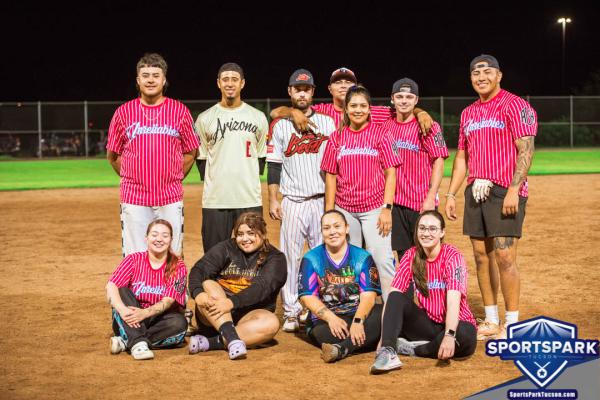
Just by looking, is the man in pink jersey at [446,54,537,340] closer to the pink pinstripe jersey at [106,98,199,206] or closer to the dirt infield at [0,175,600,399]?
the dirt infield at [0,175,600,399]

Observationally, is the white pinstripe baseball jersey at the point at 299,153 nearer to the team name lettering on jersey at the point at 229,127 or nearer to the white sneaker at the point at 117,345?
the team name lettering on jersey at the point at 229,127

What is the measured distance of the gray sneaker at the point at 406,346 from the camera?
595cm

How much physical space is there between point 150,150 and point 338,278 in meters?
1.82

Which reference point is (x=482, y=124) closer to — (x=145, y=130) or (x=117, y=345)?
(x=145, y=130)

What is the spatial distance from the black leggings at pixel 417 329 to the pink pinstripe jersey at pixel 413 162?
1.33 meters

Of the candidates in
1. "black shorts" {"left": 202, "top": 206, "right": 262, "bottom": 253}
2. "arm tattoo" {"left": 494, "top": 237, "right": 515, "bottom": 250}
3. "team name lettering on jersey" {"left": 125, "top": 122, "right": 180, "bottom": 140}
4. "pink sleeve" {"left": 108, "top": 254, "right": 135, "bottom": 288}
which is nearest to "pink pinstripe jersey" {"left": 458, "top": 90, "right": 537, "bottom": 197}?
"arm tattoo" {"left": 494, "top": 237, "right": 515, "bottom": 250}

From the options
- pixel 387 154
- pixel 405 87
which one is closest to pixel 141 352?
pixel 387 154

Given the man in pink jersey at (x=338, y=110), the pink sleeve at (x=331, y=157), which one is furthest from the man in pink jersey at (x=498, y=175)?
the pink sleeve at (x=331, y=157)

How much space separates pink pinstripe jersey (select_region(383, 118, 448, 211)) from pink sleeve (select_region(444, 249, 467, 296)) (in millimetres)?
1138

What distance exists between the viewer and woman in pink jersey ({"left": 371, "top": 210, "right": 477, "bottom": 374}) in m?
5.73

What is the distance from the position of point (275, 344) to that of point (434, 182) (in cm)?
190

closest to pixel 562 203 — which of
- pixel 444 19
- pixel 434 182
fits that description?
pixel 434 182

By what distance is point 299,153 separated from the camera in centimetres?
705

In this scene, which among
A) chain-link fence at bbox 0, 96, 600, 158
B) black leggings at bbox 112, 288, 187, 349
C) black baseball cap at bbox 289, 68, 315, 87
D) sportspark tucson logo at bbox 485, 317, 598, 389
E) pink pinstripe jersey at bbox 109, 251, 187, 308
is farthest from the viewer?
chain-link fence at bbox 0, 96, 600, 158
